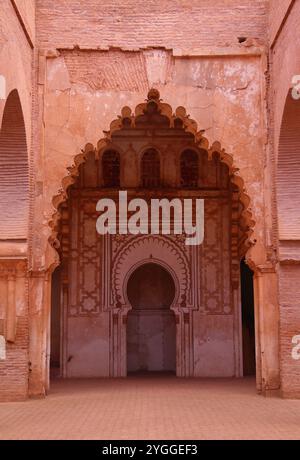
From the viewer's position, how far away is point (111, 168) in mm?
17078

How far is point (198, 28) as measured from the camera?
12914 mm

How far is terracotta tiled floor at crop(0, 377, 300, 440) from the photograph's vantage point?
8461 mm

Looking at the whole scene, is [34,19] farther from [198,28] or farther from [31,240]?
[31,240]

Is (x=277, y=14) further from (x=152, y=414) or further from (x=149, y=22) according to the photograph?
(x=152, y=414)

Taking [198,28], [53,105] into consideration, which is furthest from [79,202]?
[198,28]

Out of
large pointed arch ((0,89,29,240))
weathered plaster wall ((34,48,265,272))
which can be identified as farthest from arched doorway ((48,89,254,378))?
large pointed arch ((0,89,29,240))

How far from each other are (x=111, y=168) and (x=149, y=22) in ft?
15.8

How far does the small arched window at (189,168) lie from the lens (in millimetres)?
17062

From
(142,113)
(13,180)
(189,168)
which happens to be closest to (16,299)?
(13,180)

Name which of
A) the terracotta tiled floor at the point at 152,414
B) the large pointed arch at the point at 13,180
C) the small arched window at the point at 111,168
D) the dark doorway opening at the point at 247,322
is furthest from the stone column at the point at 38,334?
the dark doorway opening at the point at 247,322

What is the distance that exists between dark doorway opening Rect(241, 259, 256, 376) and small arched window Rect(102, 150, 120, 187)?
3584mm

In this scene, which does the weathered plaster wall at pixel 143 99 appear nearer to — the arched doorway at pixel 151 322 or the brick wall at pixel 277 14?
the brick wall at pixel 277 14

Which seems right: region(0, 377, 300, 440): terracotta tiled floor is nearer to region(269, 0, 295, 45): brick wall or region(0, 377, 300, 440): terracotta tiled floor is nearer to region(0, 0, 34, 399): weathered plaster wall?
region(0, 0, 34, 399): weathered plaster wall

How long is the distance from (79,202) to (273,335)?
20.7 feet
